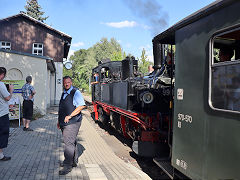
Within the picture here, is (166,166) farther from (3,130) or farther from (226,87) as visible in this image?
(3,130)

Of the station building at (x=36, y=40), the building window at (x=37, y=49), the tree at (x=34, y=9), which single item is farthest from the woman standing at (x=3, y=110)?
the tree at (x=34, y=9)

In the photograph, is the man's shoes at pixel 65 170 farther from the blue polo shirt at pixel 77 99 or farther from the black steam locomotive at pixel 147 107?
the black steam locomotive at pixel 147 107

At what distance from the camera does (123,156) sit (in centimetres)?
624

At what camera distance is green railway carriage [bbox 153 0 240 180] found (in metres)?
2.40

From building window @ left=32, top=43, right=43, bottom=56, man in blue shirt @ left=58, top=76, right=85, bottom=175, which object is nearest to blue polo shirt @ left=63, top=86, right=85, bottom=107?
man in blue shirt @ left=58, top=76, right=85, bottom=175

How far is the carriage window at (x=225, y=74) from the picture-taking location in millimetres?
2416

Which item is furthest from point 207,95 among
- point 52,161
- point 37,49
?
point 37,49

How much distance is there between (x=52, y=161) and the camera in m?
4.86

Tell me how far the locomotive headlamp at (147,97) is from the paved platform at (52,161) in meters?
1.51

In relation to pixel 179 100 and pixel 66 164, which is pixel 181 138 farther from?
pixel 66 164

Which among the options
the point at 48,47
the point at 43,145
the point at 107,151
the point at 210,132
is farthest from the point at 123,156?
the point at 48,47

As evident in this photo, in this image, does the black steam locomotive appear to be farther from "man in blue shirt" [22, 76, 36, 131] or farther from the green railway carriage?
"man in blue shirt" [22, 76, 36, 131]

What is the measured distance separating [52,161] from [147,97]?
8.33 ft

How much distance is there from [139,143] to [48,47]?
17.8m
